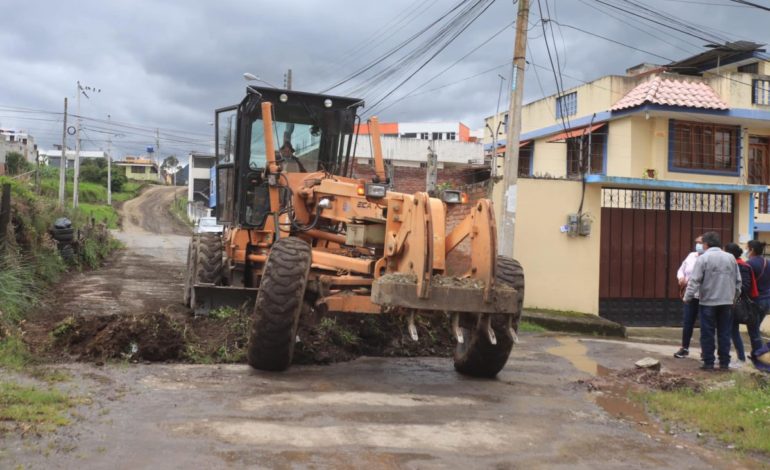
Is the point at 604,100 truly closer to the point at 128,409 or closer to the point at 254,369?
the point at 254,369

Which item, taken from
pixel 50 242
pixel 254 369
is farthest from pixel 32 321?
pixel 50 242

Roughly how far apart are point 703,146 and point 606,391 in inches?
598

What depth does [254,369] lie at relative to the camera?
7.37 m

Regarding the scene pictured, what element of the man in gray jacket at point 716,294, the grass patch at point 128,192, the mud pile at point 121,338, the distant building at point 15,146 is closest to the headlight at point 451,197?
the mud pile at point 121,338

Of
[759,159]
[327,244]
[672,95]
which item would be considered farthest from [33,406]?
[759,159]

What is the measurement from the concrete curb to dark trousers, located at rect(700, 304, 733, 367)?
4.35m

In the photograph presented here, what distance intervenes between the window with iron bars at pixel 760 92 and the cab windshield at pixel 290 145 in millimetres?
16074

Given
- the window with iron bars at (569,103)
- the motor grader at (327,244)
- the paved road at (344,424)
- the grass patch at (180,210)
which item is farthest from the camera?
the grass patch at (180,210)

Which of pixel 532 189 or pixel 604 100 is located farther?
pixel 604 100

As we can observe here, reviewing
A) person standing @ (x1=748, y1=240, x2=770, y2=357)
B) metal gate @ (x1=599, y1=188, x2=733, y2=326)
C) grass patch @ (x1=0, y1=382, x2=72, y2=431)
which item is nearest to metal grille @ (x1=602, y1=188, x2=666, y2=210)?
metal gate @ (x1=599, y1=188, x2=733, y2=326)

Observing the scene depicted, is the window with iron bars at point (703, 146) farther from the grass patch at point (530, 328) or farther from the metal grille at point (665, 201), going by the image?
the grass patch at point (530, 328)

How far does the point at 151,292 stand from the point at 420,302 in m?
7.93

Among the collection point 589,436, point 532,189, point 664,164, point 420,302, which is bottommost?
point 589,436

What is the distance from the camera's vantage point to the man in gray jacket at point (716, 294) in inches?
342
